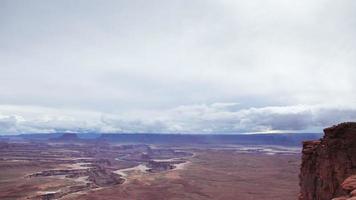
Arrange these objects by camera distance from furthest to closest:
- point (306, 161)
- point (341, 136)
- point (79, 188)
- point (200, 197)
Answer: point (79, 188) → point (200, 197) → point (306, 161) → point (341, 136)

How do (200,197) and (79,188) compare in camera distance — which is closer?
(200,197)

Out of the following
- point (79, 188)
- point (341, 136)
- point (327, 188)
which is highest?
point (341, 136)

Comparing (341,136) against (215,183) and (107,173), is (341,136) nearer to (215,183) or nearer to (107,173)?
(215,183)

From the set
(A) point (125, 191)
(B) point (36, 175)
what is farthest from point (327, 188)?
(B) point (36, 175)

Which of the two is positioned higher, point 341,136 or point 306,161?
point 341,136

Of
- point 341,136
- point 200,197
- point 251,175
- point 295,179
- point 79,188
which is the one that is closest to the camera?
point 341,136

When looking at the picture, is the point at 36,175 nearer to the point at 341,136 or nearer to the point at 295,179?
the point at 295,179
